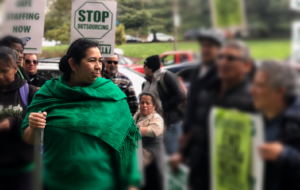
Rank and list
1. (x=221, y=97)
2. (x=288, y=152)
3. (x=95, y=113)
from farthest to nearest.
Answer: (x=95, y=113)
(x=221, y=97)
(x=288, y=152)

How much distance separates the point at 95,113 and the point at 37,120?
1.40 ft

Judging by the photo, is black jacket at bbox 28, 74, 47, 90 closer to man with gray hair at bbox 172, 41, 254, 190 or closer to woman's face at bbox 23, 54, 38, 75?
woman's face at bbox 23, 54, 38, 75

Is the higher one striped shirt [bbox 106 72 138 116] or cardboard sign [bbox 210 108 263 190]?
cardboard sign [bbox 210 108 263 190]

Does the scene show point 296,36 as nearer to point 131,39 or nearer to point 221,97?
point 221,97

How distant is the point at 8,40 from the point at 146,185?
2.84 meters

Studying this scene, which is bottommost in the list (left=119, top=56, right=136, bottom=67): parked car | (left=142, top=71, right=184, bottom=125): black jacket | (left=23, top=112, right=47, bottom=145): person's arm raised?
(left=23, top=112, right=47, bottom=145): person's arm raised

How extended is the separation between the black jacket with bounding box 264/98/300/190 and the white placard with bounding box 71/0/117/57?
3.53 m

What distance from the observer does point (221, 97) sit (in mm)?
1441

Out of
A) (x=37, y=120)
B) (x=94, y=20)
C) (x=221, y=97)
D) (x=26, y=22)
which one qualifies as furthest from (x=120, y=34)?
(x=221, y=97)

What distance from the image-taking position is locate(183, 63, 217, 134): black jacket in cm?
149

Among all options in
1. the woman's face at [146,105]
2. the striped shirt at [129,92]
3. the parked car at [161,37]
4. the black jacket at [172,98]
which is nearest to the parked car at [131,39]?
the striped shirt at [129,92]

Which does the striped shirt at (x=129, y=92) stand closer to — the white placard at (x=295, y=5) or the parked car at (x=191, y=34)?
the parked car at (x=191, y=34)

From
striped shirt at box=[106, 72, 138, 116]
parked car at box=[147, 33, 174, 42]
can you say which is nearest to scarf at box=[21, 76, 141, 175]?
parked car at box=[147, 33, 174, 42]

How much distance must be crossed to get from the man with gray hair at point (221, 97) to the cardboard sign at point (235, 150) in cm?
3
